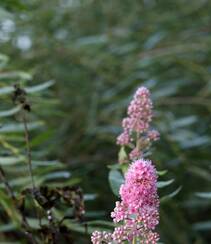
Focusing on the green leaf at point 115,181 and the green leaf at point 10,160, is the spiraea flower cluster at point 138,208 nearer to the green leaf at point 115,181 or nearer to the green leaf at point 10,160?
the green leaf at point 115,181

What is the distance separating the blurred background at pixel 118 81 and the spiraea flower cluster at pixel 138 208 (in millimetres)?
635

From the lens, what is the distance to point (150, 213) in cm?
48

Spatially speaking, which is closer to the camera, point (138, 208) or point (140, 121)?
point (138, 208)

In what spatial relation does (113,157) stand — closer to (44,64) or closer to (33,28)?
(44,64)

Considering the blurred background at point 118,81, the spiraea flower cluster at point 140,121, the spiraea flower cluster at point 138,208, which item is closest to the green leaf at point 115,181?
the spiraea flower cluster at point 140,121

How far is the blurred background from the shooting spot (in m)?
1.27

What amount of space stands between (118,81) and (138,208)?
3.34 feet

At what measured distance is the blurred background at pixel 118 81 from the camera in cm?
127

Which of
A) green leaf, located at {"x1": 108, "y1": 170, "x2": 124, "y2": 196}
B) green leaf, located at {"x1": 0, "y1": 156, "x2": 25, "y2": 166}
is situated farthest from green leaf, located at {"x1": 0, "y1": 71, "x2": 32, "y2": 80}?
green leaf, located at {"x1": 108, "y1": 170, "x2": 124, "y2": 196}

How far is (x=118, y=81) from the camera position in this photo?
1490mm

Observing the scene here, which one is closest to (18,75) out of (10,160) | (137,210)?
(10,160)

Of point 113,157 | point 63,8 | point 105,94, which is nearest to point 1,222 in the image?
point 113,157

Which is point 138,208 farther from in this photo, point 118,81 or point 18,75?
point 118,81

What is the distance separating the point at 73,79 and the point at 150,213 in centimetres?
107
